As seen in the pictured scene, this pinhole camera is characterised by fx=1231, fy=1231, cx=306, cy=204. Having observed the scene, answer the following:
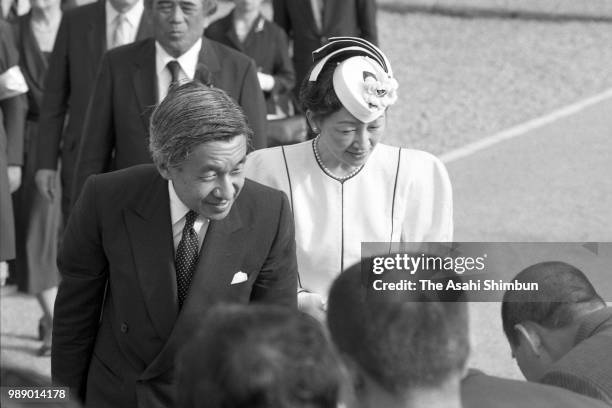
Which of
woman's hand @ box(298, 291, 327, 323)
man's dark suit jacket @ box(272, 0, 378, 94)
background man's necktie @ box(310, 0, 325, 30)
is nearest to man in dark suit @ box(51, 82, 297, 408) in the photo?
woman's hand @ box(298, 291, 327, 323)

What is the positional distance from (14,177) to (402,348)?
4.71 meters

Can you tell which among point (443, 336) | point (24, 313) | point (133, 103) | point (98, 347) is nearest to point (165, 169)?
point (98, 347)

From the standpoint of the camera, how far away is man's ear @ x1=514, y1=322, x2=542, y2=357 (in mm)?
3637

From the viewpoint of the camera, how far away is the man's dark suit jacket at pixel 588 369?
311cm

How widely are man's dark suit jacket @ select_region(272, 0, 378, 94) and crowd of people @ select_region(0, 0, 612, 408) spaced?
3.92 meters

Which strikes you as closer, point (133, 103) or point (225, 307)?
point (225, 307)

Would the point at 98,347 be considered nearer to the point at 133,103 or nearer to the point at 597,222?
the point at 133,103

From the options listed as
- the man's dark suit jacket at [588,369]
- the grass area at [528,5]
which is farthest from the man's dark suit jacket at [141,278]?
the grass area at [528,5]

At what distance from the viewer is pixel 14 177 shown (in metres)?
6.74

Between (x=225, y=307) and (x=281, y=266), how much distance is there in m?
1.51

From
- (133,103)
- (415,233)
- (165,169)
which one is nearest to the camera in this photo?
(165,169)

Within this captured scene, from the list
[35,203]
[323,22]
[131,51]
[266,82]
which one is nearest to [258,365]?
[131,51]

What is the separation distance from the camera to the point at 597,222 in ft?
27.3

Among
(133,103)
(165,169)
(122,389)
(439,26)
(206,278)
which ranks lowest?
(122,389)
